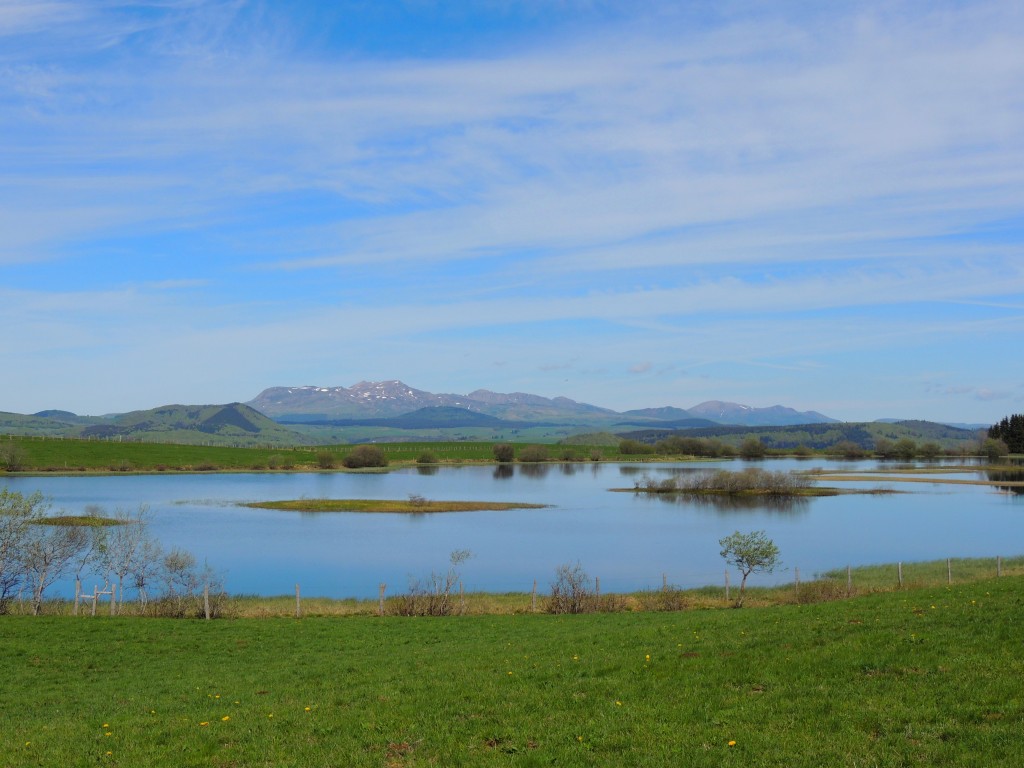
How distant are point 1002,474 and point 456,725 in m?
141

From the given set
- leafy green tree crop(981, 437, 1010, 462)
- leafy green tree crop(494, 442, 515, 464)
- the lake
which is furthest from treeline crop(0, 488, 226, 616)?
leafy green tree crop(981, 437, 1010, 462)

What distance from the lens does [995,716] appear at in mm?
10758

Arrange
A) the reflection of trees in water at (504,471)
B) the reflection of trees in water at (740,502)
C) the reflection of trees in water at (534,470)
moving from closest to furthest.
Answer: the reflection of trees in water at (740,502), the reflection of trees in water at (504,471), the reflection of trees in water at (534,470)

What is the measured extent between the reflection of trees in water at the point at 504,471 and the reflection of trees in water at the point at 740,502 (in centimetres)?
4383

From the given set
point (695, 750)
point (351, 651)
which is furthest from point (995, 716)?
point (351, 651)

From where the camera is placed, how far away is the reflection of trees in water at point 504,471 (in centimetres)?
14456

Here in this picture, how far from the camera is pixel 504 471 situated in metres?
161

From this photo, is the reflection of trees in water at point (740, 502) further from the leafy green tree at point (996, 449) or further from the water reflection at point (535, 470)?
the leafy green tree at point (996, 449)

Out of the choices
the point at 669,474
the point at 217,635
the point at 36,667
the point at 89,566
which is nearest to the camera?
the point at 36,667

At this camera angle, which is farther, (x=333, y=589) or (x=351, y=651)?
(x=333, y=589)

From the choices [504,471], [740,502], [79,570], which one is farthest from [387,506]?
[504,471]

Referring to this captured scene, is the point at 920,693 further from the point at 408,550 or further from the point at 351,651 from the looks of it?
the point at 408,550

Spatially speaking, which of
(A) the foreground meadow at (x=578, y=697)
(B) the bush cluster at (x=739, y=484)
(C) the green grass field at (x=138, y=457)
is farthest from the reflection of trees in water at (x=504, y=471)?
(A) the foreground meadow at (x=578, y=697)

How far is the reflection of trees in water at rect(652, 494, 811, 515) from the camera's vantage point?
88875 mm
